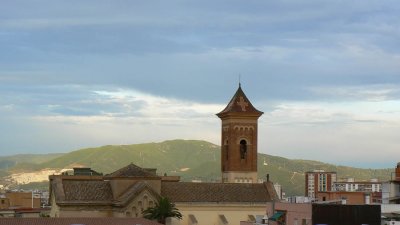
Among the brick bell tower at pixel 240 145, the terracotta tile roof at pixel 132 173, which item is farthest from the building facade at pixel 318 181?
the terracotta tile roof at pixel 132 173

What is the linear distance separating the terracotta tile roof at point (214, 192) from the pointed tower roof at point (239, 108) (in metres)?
16.3

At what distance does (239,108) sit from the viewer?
120 meters

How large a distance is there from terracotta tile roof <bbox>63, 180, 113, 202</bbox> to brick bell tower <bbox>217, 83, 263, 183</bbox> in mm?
23344

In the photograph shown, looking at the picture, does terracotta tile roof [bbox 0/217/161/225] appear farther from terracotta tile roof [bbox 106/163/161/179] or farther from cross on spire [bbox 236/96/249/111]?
cross on spire [bbox 236/96/249/111]

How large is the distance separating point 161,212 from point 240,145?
2919cm

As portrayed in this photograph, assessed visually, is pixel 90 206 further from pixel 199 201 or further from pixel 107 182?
pixel 199 201

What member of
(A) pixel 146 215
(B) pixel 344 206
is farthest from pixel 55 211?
(B) pixel 344 206

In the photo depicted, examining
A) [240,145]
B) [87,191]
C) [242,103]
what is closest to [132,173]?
[87,191]

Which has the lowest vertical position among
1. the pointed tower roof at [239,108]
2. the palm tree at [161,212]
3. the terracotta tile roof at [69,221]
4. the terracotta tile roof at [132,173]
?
the terracotta tile roof at [69,221]

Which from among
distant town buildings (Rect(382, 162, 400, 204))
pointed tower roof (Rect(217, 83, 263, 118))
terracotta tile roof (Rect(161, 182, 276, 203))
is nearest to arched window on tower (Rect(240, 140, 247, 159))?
pointed tower roof (Rect(217, 83, 263, 118))

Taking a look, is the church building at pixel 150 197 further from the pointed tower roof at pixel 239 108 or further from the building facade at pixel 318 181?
the building facade at pixel 318 181

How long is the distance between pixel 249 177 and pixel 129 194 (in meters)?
25.6

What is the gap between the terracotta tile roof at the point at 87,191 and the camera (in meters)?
95.3

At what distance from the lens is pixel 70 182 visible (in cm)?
9694
